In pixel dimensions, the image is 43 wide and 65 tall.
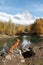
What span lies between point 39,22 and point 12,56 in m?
135

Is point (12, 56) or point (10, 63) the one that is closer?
point (10, 63)

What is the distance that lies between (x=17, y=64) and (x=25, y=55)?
504cm

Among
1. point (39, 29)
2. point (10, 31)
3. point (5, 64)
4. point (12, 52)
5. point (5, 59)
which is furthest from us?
point (10, 31)

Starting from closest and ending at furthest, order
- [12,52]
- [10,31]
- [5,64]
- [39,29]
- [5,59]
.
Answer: [5,64]
[5,59]
[12,52]
[39,29]
[10,31]

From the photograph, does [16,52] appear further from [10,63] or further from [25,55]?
[10,63]

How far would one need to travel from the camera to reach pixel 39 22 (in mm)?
152125

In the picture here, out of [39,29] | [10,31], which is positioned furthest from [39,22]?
[10,31]

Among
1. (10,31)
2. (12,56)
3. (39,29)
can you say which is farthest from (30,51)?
(10,31)

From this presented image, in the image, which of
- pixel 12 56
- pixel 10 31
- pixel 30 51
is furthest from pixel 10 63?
pixel 10 31

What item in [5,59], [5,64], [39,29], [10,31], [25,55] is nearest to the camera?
[5,64]

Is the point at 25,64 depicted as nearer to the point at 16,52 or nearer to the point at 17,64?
the point at 17,64

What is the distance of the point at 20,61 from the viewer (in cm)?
1775

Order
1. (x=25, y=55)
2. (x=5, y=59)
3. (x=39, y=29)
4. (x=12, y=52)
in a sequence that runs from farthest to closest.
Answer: (x=39, y=29) → (x=25, y=55) → (x=12, y=52) → (x=5, y=59)

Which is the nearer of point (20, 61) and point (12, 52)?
point (20, 61)
